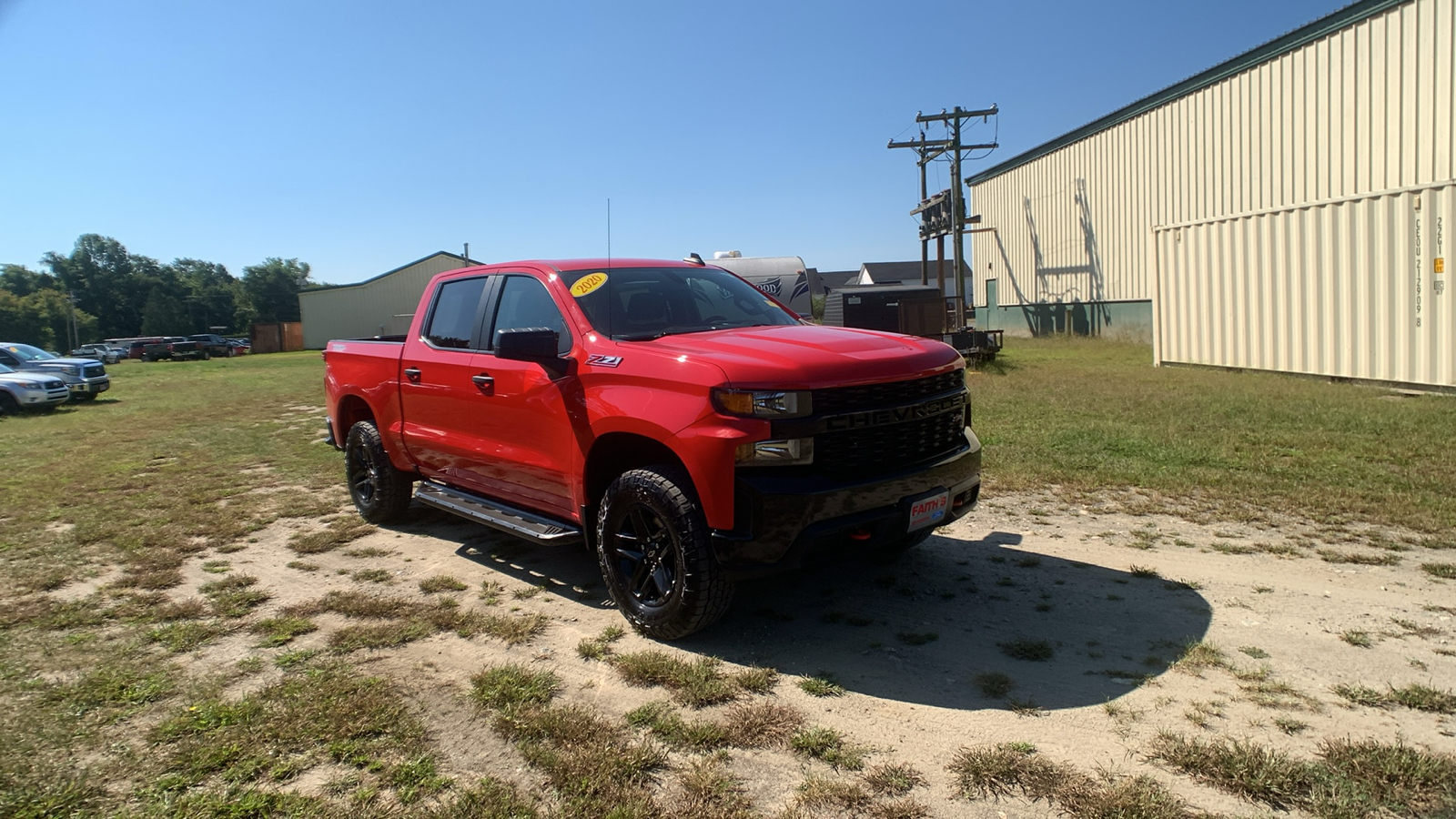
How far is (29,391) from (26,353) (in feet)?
18.5

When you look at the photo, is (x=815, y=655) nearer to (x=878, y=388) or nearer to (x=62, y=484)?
(x=878, y=388)

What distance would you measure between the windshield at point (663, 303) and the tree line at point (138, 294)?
296ft

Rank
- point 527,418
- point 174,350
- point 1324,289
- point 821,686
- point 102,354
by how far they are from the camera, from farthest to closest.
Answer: point 102,354
point 174,350
point 1324,289
point 527,418
point 821,686

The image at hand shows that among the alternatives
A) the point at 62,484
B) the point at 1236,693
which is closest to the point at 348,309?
the point at 62,484

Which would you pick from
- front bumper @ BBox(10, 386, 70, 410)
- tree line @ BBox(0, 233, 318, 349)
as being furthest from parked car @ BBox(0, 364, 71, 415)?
tree line @ BBox(0, 233, 318, 349)

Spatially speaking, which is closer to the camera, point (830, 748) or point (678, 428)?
point (830, 748)

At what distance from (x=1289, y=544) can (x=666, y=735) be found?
4192 millimetres

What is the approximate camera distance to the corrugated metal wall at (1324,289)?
11398mm

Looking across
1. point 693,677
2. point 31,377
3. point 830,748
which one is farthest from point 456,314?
point 31,377

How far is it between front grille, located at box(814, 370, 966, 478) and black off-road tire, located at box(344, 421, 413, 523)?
389 cm

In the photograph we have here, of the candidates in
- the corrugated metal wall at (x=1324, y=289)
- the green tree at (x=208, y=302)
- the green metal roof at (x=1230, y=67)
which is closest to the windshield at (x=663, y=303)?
the corrugated metal wall at (x=1324, y=289)

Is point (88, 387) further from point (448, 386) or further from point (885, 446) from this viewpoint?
point (885, 446)

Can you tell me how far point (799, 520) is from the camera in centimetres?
363

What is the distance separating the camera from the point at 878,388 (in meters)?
3.94
